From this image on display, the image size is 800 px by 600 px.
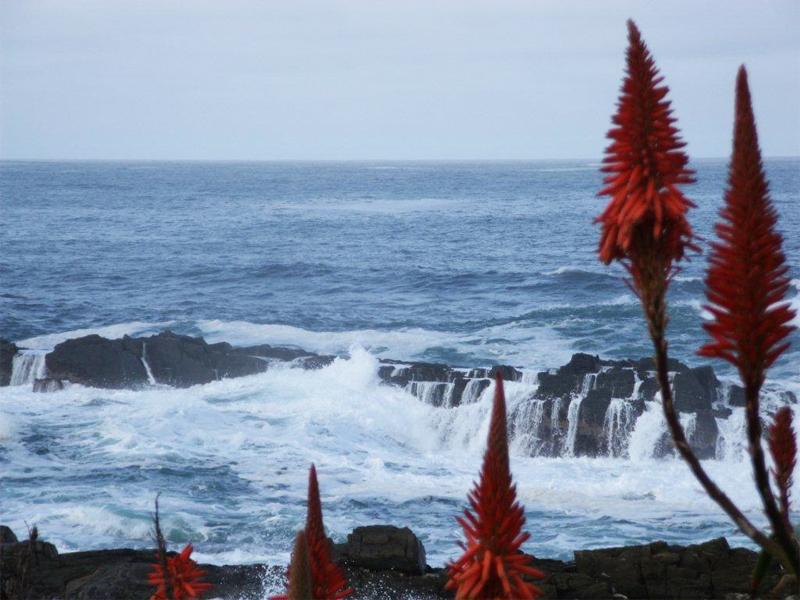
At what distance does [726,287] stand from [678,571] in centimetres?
1292

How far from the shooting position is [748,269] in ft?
6.09

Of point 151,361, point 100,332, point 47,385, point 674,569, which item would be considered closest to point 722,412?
point 674,569

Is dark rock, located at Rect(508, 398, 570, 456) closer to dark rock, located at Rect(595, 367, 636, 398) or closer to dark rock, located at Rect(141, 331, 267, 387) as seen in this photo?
dark rock, located at Rect(595, 367, 636, 398)

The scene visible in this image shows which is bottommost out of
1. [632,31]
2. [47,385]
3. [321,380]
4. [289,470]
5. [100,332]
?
Answer: [100,332]

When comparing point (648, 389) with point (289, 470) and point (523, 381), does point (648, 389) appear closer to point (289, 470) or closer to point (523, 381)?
point (523, 381)

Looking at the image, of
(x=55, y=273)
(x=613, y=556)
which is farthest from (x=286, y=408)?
(x=55, y=273)

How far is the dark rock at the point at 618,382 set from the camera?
26.6m

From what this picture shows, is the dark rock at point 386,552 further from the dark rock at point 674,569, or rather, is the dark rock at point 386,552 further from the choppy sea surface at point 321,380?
the choppy sea surface at point 321,380

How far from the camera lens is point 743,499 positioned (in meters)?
21.9

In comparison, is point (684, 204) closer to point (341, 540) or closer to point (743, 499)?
point (341, 540)

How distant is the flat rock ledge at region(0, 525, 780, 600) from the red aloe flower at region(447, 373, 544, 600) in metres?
11.2

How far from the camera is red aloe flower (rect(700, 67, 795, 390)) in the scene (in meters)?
1.85

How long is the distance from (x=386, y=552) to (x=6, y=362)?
66.1 ft

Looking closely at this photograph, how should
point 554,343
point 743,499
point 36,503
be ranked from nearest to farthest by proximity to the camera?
point 36,503
point 743,499
point 554,343
